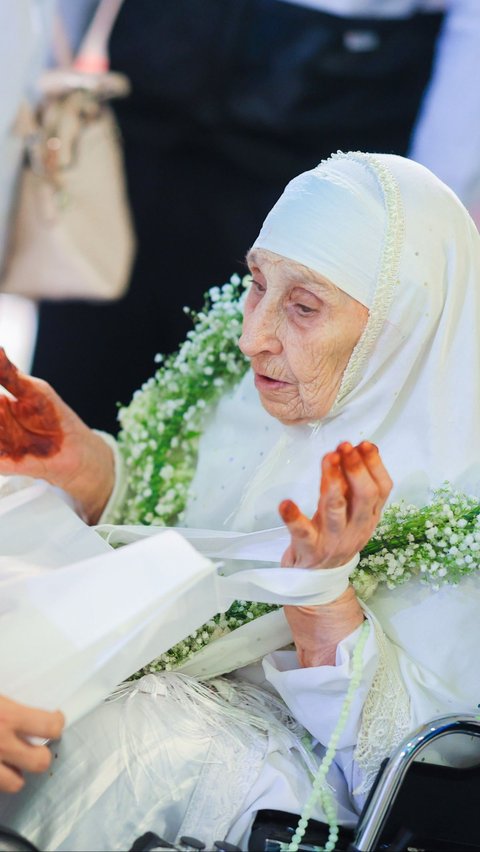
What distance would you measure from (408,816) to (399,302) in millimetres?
1054

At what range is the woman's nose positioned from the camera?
2.24 m

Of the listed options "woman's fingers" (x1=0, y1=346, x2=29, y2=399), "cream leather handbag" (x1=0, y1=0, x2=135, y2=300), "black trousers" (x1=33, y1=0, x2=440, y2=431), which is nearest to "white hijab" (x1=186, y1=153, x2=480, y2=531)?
"woman's fingers" (x1=0, y1=346, x2=29, y2=399)

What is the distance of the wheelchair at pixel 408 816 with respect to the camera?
193 cm

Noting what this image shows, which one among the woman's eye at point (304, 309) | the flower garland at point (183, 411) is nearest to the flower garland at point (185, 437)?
the flower garland at point (183, 411)

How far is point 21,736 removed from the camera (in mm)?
1858

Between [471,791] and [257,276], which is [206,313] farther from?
[471,791]

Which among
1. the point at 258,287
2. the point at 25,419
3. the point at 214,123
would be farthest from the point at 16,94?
the point at 258,287

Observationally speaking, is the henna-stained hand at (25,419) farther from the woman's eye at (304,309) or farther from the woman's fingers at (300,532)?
the woman's fingers at (300,532)

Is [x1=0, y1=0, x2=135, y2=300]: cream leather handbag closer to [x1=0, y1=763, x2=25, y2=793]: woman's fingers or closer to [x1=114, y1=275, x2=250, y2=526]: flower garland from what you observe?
[x1=114, y1=275, x2=250, y2=526]: flower garland

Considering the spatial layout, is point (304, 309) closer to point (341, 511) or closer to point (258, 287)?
point (258, 287)

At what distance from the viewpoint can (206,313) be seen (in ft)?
9.61

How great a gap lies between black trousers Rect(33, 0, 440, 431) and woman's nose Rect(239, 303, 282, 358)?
2550mm

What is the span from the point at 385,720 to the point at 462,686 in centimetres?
22

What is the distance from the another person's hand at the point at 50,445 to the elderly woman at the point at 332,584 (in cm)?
2
